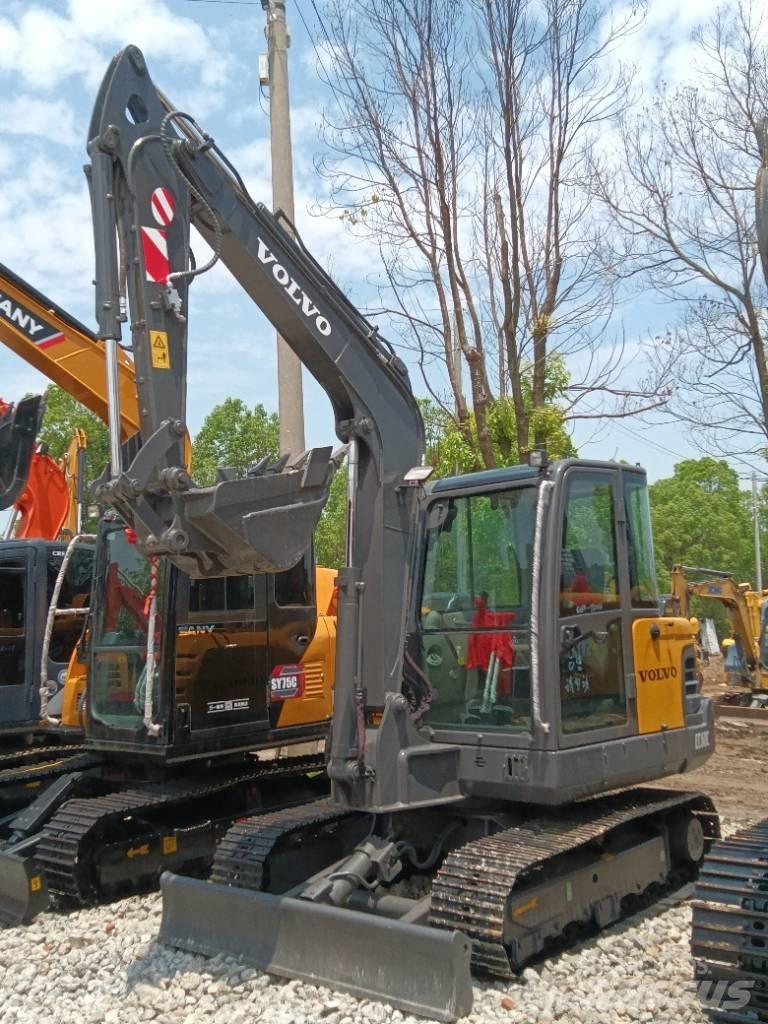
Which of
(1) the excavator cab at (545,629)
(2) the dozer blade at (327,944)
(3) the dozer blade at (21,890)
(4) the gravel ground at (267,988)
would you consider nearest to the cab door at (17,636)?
(3) the dozer blade at (21,890)

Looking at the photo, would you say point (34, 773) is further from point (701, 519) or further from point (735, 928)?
point (701, 519)

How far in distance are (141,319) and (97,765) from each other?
4.04 meters

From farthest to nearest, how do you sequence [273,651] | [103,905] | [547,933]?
[273,651]
[103,905]
[547,933]

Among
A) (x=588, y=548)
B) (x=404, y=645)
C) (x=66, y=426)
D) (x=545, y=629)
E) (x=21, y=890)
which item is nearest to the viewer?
(x=545, y=629)

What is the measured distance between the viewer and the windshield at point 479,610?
5.92m

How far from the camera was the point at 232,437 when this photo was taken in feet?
120

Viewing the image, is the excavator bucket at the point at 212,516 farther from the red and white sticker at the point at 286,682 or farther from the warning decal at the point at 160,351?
the red and white sticker at the point at 286,682

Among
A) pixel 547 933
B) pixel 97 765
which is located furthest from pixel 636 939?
pixel 97 765

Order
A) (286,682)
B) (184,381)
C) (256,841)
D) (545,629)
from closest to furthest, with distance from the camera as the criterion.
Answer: (184,381), (545,629), (256,841), (286,682)

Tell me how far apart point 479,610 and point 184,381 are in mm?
2099

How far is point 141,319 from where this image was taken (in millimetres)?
5250

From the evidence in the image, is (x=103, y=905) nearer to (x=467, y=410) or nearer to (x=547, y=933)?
(x=547, y=933)

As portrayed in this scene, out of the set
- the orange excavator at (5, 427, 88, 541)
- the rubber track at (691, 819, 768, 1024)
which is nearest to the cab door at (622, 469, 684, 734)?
the rubber track at (691, 819, 768, 1024)

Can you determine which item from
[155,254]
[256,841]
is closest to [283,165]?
[155,254]
